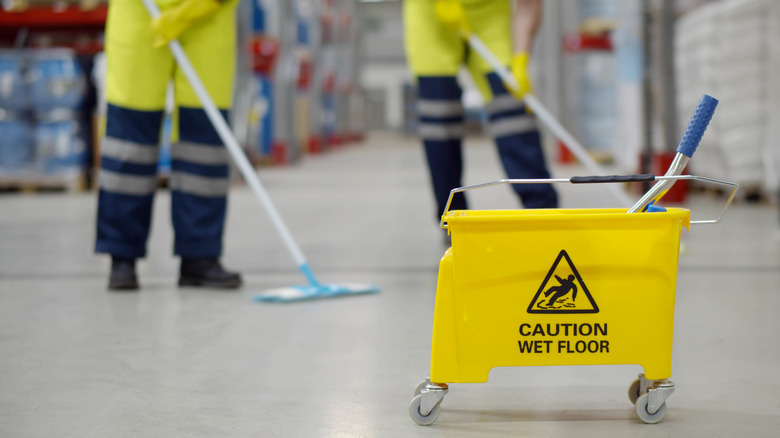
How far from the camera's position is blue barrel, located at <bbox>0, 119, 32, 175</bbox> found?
21.2ft

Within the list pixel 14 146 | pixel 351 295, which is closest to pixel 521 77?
pixel 351 295

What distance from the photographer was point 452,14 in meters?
3.04

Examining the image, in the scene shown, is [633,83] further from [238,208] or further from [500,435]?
[500,435]

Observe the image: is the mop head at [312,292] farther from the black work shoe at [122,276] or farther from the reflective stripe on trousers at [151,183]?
the black work shoe at [122,276]

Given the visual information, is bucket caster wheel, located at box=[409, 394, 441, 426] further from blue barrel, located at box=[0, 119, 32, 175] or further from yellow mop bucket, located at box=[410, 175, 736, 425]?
blue barrel, located at box=[0, 119, 32, 175]

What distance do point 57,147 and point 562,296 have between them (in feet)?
19.2

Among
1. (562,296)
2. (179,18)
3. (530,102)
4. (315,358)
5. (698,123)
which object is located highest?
(179,18)

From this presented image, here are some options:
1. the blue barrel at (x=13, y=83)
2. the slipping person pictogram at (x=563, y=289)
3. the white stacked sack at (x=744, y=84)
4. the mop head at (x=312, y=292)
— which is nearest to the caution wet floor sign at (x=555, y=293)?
the slipping person pictogram at (x=563, y=289)

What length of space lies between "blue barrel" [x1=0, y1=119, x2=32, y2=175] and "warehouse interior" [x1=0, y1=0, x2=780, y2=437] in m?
0.01

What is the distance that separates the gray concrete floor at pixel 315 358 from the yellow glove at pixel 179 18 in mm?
752

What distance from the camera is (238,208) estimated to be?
544 cm

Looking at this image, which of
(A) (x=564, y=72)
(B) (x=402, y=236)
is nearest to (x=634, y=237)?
(B) (x=402, y=236)

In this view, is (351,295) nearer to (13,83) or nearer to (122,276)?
(122,276)

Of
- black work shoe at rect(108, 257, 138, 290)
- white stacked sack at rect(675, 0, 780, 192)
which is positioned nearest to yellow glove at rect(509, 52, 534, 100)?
black work shoe at rect(108, 257, 138, 290)
